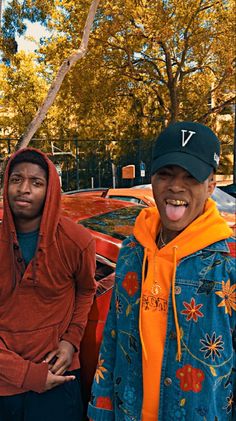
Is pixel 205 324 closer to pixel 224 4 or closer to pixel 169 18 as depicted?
pixel 169 18

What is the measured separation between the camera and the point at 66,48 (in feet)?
50.6

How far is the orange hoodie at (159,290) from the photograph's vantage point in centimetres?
134

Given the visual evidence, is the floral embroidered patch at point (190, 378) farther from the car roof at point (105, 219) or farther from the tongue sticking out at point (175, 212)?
the car roof at point (105, 219)

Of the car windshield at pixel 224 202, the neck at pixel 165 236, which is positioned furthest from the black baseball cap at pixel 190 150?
the car windshield at pixel 224 202

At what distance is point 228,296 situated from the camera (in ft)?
4.15

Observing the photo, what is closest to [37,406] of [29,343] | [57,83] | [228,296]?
[29,343]

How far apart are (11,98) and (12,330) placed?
64.7ft

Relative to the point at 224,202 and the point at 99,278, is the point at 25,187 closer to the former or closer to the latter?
the point at 99,278

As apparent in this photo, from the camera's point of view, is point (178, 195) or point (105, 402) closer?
point (178, 195)

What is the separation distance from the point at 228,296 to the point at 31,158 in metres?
1.10

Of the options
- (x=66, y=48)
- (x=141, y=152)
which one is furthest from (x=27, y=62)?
(x=141, y=152)

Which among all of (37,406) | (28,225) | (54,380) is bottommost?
(37,406)

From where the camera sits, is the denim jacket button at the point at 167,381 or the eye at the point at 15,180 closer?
the denim jacket button at the point at 167,381

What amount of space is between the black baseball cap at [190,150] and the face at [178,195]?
35 millimetres
